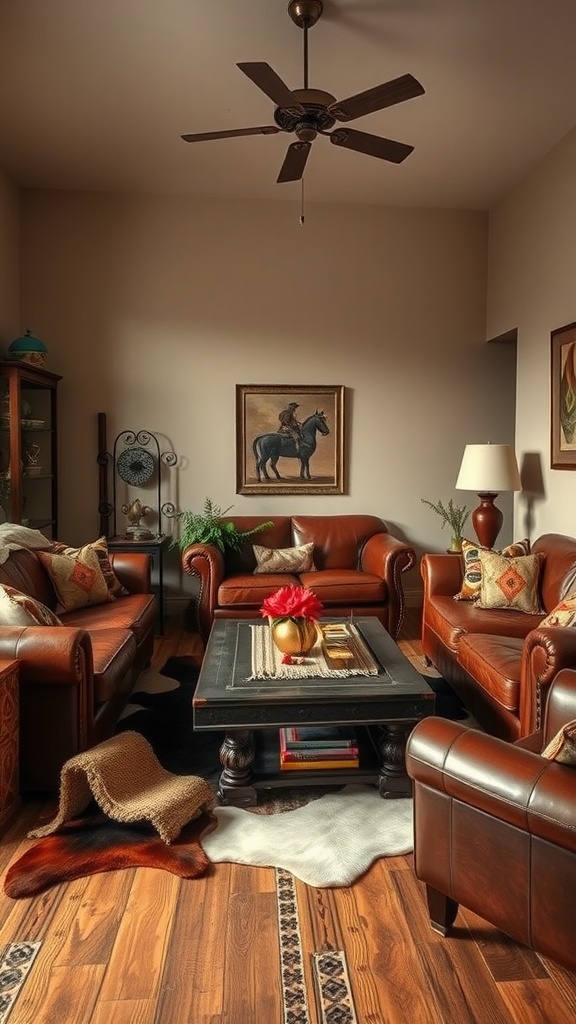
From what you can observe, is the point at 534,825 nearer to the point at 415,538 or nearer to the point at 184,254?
the point at 415,538

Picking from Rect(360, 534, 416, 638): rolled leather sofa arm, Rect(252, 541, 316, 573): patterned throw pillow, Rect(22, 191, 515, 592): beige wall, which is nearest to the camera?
Rect(360, 534, 416, 638): rolled leather sofa arm

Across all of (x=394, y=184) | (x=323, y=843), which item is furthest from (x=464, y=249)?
(x=323, y=843)

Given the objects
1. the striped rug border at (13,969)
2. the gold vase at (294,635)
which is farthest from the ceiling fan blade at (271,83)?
the striped rug border at (13,969)

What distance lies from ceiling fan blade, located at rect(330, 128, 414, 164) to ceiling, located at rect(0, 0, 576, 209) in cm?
58

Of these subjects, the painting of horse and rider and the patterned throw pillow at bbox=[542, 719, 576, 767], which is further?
the painting of horse and rider

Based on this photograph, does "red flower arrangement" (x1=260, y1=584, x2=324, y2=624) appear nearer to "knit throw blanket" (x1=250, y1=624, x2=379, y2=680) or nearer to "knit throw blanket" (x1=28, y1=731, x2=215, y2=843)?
"knit throw blanket" (x1=250, y1=624, x2=379, y2=680)

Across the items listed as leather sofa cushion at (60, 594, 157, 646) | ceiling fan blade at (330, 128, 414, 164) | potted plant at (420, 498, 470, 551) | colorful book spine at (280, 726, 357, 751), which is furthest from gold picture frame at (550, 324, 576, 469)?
leather sofa cushion at (60, 594, 157, 646)

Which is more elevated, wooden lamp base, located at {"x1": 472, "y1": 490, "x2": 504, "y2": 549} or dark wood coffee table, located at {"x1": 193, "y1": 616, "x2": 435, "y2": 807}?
wooden lamp base, located at {"x1": 472, "y1": 490, "x2": 504, "y2": 549}

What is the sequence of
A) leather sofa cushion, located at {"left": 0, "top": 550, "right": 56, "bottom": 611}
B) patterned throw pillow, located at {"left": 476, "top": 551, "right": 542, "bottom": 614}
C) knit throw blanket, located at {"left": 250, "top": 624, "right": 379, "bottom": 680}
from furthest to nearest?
patterned throw pillow, located at {"left": 476, "top": 551, "right": 542, "bottom": 614} → leather sofa cushion, located at {"left": 0, "top": 550, "right": 56, "bottom": 611} → knit throw blanket, located at {"left": 250, "top": 624, "right": 379, "bottom": 680}

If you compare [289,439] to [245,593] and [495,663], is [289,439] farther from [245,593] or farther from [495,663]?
[495,663]

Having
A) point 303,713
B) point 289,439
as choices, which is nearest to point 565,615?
point 303,713

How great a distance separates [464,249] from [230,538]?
3102mm

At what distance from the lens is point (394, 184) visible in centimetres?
505

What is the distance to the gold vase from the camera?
280 centimetres
